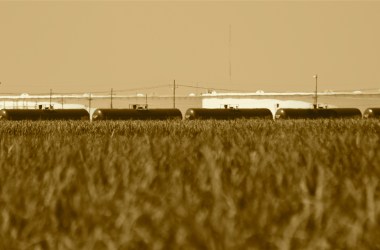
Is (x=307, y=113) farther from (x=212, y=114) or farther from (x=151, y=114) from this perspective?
(x=151, y=114)

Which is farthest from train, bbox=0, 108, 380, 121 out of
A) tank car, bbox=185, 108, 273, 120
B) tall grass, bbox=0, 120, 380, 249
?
tall grass, bbox=0, 120, 380, 249

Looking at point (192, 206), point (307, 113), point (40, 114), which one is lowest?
point (40, 114)

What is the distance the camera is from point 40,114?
130 ft

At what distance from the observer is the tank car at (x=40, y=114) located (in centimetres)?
3816

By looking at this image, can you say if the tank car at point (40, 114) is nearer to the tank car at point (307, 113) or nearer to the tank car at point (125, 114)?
the tank car at point (125, 114)

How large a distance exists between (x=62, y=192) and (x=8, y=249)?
939 millimetres

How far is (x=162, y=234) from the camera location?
2.04m

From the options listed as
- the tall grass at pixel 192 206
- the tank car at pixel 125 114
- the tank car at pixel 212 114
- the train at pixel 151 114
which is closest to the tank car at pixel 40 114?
the train at pixel 151 114

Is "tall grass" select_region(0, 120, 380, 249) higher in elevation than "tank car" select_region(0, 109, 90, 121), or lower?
higher

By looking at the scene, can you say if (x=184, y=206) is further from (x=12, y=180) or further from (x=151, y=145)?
(x=151, y=145)

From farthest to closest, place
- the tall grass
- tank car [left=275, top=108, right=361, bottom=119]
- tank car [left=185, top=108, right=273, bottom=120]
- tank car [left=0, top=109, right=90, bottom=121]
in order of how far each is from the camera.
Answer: tank car [left=275, top=108, right=361, bottom=119] < tank car [left=185, top=108, right=273, bottom=120] < tank car [left=0, top=109, right=90, bottom=121] < the tall grass

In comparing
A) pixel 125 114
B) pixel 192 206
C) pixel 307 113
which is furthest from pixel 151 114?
pixel 192 206

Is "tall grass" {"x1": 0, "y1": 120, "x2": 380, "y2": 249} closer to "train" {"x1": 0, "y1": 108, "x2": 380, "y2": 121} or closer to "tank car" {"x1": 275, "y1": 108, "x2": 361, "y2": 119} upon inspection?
"train" {"x1": 0, "y1": 108, "x2": 380, "y2": 121}

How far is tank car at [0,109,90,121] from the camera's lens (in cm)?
3816
